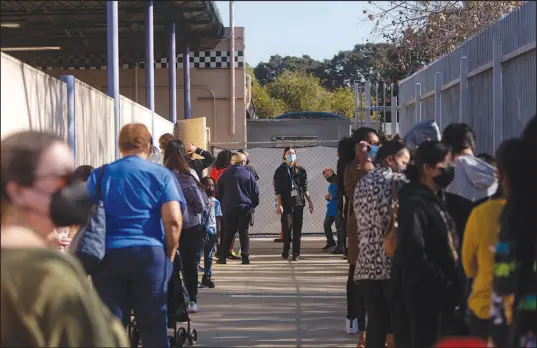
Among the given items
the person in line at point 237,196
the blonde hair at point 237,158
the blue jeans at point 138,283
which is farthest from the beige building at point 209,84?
the blue jeans at point 138,283

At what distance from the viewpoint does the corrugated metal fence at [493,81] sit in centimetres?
837

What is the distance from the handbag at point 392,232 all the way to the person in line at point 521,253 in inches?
104

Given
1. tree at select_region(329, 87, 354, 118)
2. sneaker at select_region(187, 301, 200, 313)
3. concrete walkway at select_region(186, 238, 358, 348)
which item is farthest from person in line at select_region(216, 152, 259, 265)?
tree at select_region(329, 87, 354, 118)

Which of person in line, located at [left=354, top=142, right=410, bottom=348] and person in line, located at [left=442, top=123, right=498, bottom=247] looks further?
person in line, located at [left=354, top=142, right=410, bottom=348]

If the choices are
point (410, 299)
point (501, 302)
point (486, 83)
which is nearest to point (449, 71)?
point (486, 83)

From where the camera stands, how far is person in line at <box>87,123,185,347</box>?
7.15 m

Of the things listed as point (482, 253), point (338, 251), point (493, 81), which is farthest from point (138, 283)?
point (338, 251)

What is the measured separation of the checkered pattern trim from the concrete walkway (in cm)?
735

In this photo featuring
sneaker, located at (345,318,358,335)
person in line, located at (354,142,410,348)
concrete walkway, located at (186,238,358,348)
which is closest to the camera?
person in line, located at (354,142,410,348)

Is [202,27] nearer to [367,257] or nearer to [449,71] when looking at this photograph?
[449,71]

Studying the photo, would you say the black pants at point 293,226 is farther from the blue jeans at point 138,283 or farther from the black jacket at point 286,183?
the blue jeans at point 138,283

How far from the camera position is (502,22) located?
367 inches

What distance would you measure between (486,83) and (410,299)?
3802 millimetres

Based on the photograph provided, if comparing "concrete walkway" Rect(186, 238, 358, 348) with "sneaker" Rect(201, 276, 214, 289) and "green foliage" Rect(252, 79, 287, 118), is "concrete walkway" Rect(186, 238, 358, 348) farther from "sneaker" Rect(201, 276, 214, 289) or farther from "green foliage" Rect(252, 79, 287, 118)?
"green foliage" Rect(252, 79, 287, 118)
